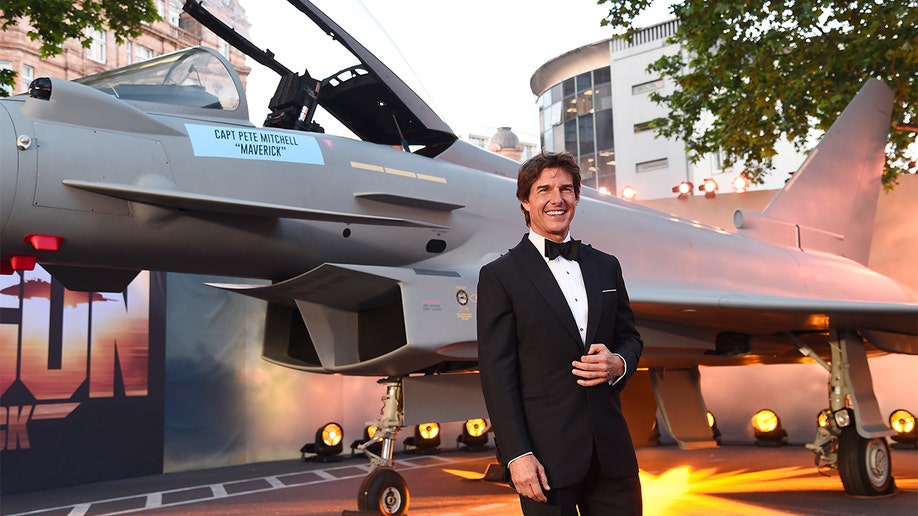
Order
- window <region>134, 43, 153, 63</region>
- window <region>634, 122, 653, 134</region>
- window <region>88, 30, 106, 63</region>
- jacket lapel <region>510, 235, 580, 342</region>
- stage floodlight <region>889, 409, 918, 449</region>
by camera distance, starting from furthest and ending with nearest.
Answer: window <region>634, 122, 653, 134</region>, window <region>134, 43, 153, 63</region>, window <region>88, 30, 106, 63</region>, stage floodlight <region>889, 409, 918, 449</region>, jacket lapel <region>510, 235, 580, 342</region>

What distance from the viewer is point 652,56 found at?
30844 millimetres

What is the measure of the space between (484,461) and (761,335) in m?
4.11

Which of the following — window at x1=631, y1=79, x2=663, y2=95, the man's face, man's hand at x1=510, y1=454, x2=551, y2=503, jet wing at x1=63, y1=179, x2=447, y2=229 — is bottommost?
man's hand at x1=510, y1=454, x2=551, y2=503

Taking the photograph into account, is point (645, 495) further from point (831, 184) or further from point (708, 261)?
point (831, 184)

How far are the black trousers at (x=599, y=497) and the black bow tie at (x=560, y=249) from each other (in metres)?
0.55

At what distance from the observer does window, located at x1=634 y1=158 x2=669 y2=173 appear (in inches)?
1187

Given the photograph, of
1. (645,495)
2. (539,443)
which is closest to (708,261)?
(645,495)

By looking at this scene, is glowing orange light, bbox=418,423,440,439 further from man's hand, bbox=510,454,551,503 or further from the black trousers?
man's hand, bbox=510,454,551,503

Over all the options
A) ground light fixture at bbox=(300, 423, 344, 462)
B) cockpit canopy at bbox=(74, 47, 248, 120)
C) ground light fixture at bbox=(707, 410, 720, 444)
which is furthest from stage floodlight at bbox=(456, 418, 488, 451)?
cockpit canopy at bbox=(74, 47, 248, 120)

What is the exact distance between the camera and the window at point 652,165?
30.2 metres

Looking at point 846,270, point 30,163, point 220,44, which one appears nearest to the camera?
point 30,163

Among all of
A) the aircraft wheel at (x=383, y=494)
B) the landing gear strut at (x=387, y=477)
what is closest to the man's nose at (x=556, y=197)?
the landing gear strut at (x=387, y=477)


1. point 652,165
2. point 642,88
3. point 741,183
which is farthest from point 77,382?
point 642,88

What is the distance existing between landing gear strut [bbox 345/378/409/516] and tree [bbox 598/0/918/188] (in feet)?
21.4
